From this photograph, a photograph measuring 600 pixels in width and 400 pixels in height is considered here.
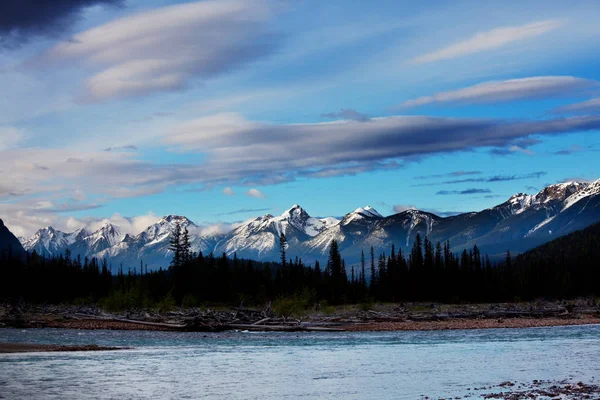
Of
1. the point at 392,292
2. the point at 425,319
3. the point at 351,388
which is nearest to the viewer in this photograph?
the point at 351,388

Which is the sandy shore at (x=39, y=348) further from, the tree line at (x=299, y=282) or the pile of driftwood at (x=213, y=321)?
the tree line at (x=299, y=282)

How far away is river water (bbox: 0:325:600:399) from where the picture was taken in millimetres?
27516

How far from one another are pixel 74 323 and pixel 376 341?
33.8 m

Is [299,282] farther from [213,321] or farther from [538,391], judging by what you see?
[538,391]

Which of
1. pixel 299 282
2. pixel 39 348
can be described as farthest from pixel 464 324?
pixel 299 282

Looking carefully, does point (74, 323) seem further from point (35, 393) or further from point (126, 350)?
point (35, 393)

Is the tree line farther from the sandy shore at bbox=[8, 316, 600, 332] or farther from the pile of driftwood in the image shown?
the sandy shore at bbox=[8, 316, 600, 332]

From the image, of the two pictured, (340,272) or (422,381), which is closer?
(422,381)

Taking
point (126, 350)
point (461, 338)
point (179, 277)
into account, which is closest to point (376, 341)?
point (461, 338)

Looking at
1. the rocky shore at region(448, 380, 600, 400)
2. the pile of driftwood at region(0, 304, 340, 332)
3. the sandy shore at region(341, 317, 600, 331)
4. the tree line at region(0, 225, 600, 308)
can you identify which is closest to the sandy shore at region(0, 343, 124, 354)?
the pile of driftwood at region(0, 304, 340, 332)

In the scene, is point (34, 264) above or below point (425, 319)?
above

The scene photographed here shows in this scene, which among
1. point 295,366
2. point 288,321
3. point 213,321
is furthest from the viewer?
point 288,321

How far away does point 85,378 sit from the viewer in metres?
30.7

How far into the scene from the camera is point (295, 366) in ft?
119
